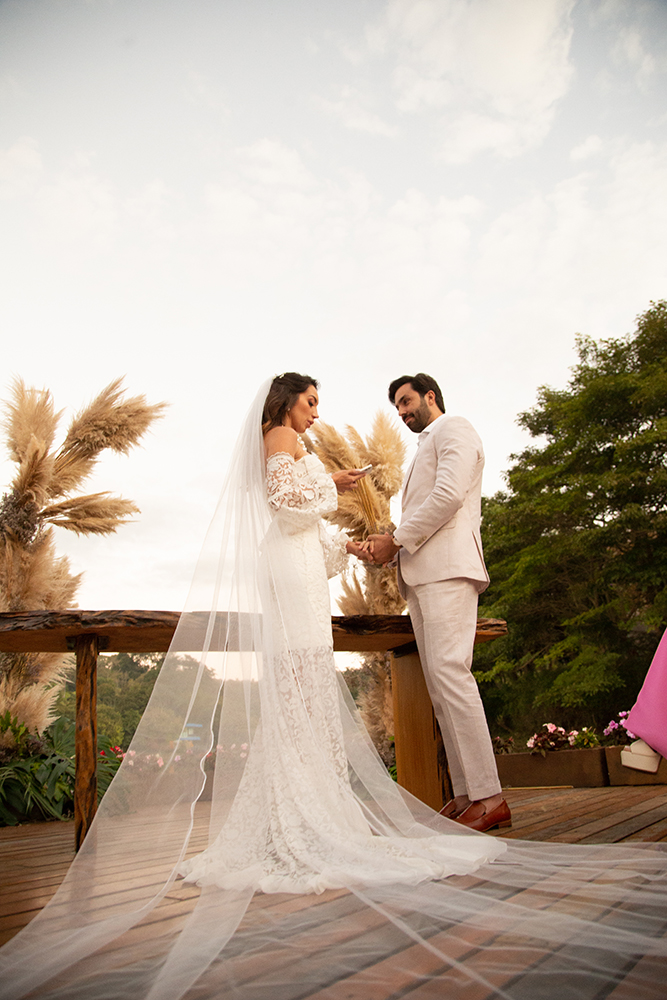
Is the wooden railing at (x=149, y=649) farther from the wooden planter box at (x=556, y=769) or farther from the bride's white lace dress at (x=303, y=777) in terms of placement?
Result: the wooden planter box at (x=556, y=769)

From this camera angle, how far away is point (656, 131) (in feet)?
31.1

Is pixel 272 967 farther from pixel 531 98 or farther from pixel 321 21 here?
pixel 531 98

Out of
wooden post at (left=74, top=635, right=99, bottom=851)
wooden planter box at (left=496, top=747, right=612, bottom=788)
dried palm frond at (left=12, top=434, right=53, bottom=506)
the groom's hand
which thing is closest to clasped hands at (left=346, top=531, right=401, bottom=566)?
the groom's hand

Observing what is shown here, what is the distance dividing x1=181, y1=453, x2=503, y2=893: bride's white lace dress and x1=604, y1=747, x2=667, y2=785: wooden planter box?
12.1 feet

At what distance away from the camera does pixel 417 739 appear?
352 cm

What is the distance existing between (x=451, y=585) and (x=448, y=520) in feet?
1.02

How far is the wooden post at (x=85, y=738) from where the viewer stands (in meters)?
2.46

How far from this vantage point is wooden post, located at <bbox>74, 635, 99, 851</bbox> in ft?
8.07

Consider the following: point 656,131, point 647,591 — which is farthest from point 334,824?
point 647,591

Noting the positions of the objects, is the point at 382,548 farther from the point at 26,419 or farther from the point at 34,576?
the point at 26,419

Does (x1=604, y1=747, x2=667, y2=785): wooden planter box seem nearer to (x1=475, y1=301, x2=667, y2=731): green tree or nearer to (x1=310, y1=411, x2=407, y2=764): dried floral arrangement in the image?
(x1=310, y1=411, x2=407, y2=764): dried floral arrangement

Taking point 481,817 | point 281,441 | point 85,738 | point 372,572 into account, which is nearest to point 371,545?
point 281,441

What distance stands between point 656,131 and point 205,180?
6844 mm

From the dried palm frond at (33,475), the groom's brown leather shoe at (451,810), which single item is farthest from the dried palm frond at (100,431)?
the groom's brown leather shoe at (451,810)
